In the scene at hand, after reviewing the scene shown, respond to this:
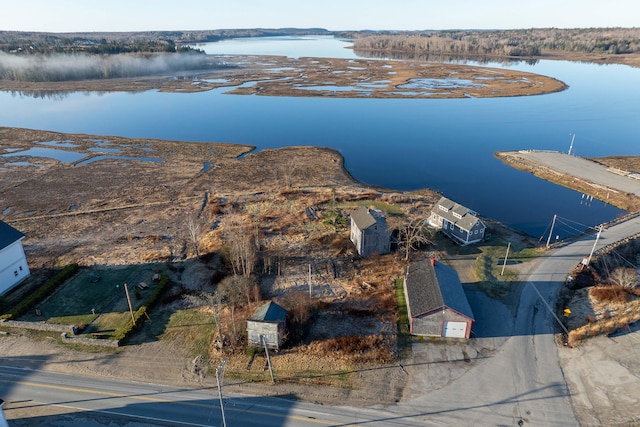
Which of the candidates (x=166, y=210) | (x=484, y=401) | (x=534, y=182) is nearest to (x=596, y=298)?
(x=484, y=401)

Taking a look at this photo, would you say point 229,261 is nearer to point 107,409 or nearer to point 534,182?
point 107,409

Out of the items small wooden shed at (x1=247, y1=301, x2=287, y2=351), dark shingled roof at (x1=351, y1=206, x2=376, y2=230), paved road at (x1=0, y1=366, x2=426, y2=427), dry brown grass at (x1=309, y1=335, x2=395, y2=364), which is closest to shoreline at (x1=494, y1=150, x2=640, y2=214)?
dark shingled roof at (x1=351, y1=206, x2=376, y2=230)

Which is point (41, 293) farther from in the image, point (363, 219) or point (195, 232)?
point (363, 219)

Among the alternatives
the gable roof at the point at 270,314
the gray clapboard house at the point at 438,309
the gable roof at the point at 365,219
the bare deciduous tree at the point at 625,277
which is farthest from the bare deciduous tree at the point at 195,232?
the bare deciduous tree at the point at 625,277

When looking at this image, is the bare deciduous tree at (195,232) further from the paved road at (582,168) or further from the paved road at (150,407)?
the paved road at (582,168)

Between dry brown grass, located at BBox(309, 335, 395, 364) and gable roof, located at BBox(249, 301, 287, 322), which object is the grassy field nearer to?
gable roof, located at BBox(249, 301, 287, 322)

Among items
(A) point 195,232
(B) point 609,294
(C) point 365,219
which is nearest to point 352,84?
(C) point 365,219
